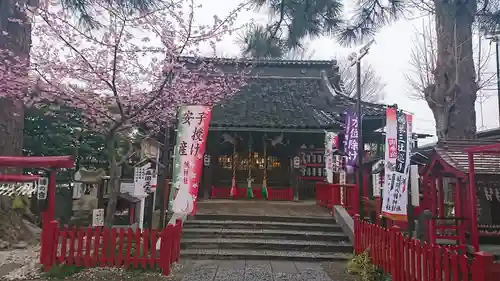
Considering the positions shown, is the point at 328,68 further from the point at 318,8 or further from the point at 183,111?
the point at 183,111

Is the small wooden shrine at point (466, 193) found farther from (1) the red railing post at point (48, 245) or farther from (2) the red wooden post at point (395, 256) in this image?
(1) the red railing post at point (48, 245)

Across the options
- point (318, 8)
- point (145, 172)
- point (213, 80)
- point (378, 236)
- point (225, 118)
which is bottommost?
point (378, 236)

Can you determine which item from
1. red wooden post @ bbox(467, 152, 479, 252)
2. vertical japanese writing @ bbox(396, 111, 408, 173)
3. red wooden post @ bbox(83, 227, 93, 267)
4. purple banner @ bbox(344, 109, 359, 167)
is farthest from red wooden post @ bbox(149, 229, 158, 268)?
red wooden post @ bbox(467, 152, 479, 252)

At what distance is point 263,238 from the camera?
29.6 ft

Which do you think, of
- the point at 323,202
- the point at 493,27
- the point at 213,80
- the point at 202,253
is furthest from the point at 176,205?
the point at 493,27

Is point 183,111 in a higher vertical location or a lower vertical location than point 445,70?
lower

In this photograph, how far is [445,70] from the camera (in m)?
11.0

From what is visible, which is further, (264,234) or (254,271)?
(264,234)

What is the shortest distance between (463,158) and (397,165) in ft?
6.49

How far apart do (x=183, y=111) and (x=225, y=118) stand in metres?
6.90

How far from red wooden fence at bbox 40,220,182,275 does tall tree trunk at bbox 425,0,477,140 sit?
375 inches

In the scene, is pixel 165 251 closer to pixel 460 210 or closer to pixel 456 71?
pixel 460 210

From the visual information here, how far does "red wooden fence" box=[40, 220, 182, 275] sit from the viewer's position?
20.8 ft

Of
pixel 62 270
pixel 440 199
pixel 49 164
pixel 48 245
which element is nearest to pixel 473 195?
pixel 440 199
